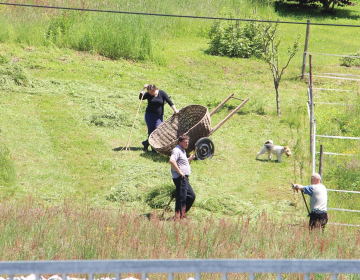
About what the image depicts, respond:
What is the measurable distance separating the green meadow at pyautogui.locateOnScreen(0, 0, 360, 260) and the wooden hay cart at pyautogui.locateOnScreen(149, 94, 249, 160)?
0.31 m

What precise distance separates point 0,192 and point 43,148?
7.45ft

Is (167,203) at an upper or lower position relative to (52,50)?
lower

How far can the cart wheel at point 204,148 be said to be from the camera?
11289 millimetres

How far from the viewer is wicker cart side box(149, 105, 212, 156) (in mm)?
11220

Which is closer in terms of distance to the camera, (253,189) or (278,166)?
(253,189)

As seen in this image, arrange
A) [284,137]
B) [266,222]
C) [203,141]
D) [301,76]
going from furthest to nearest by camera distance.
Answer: [301,76] < [284,137] < [203,141] < [266,222]

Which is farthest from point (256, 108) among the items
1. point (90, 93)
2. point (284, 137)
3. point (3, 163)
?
point (3, 163)

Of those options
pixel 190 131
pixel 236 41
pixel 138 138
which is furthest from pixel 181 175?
pixel 236 41

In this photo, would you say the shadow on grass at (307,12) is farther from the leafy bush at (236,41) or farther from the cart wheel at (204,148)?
the cart wheel at (204,148)

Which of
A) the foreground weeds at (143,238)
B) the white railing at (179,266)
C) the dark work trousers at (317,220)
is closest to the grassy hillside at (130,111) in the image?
the dark work trousers at (317,220)

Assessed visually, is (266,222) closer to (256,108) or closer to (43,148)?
(43,148)

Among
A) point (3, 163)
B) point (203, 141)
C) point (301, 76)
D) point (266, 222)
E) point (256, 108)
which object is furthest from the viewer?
point (301, 76)

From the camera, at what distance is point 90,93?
49.6 feet

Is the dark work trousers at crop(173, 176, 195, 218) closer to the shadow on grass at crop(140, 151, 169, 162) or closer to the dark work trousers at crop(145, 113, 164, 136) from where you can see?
the shadow on grass at crop(140, 151, 169, 162)
